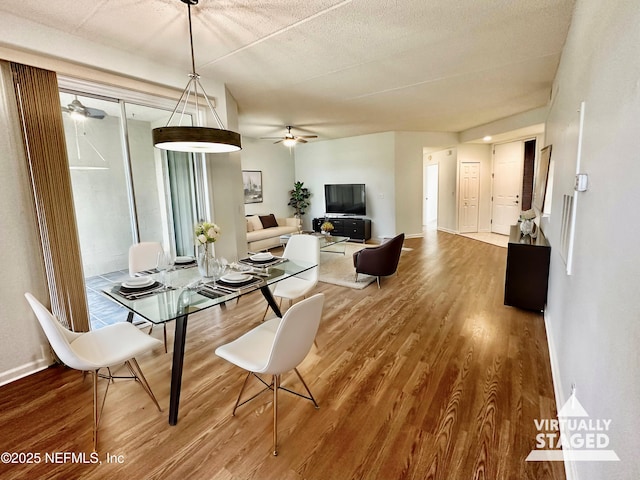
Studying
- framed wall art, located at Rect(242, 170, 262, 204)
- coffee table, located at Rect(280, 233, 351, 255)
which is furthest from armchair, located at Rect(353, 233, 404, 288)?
framed wall art, located at Rect(242, 170, 262, 204)

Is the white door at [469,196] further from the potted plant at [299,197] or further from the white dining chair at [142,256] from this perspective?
the white dining chair at [142,256]

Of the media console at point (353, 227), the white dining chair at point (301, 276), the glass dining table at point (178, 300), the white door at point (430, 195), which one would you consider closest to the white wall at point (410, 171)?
the media console at point (353, 227)

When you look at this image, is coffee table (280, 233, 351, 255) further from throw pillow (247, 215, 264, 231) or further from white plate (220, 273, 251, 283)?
white plate (220, 273, 251, 283)

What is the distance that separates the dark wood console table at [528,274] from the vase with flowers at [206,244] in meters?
3.12

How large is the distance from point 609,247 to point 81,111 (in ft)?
13.2

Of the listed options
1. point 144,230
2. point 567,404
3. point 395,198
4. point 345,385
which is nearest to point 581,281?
point 567,404

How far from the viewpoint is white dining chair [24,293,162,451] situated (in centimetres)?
169

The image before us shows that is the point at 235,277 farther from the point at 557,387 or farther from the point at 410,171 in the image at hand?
the point at 410,171

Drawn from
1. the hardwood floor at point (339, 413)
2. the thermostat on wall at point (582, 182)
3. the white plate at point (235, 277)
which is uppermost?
the thermostat on wall at point (582, 182)

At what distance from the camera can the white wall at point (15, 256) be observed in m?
2.31

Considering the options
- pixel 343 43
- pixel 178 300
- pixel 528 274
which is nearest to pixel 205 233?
pixel 178 300

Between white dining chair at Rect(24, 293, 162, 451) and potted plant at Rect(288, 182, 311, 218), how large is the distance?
7261 millimetres

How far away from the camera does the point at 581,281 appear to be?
161 cm

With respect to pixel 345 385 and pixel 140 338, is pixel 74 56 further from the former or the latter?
pixel 345 385
